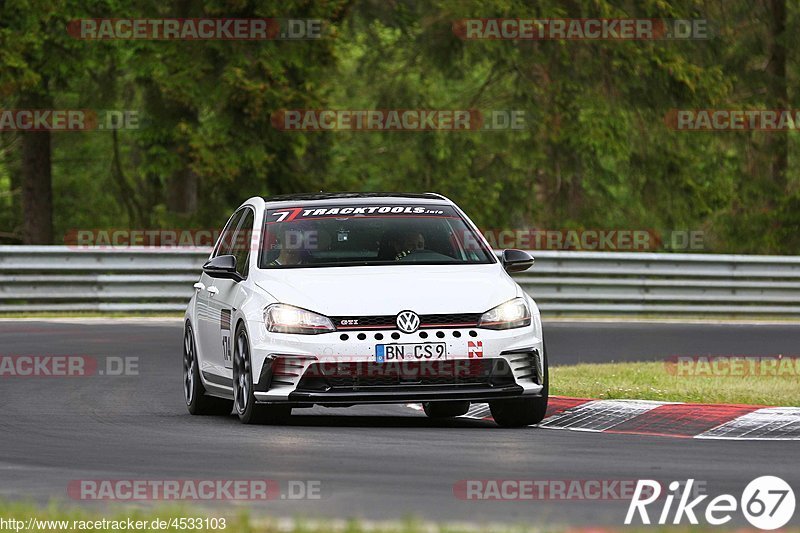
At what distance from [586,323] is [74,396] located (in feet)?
41.0

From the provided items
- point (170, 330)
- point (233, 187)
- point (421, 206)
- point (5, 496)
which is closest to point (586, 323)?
point (170, 330)

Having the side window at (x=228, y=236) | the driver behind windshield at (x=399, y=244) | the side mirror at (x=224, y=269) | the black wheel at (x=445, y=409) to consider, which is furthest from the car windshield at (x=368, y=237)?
the black wheel at (x=445, y=409)

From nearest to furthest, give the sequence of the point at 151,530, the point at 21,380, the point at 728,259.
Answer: the point at 151,530, the point at 21,380, the point at 728,259

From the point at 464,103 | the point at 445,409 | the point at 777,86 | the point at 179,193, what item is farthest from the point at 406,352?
the point at 464,103

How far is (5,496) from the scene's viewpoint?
29.0ft

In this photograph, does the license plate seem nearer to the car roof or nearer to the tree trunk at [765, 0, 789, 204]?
the car roof

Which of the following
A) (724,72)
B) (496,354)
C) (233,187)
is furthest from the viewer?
(724,72)

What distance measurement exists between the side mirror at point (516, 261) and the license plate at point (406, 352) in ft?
5.09

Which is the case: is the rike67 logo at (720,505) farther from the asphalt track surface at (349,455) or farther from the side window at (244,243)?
the side window at (244,243)

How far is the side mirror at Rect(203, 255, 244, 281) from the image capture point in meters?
13.1

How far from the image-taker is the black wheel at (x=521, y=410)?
12.4m

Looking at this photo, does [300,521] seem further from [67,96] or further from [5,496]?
[67,96]

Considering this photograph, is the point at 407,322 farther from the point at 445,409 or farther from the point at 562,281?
the point at 562,281

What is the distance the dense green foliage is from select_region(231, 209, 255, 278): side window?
18.3 meters
